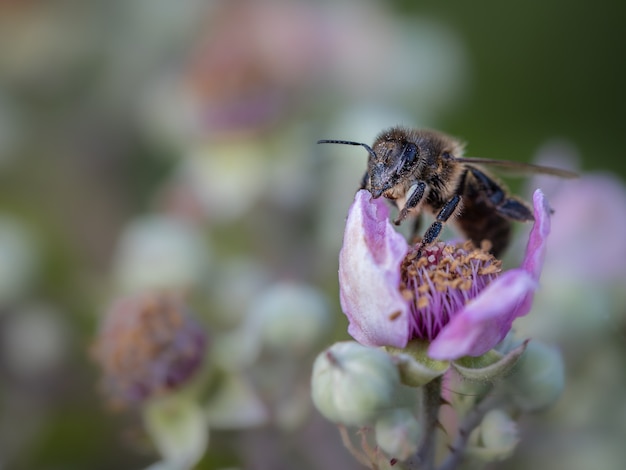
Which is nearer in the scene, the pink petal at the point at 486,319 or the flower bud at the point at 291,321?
the pink petal at the point at 486,319

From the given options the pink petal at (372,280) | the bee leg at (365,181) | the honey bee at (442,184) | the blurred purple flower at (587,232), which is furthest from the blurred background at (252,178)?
the pink petal at (372,280)

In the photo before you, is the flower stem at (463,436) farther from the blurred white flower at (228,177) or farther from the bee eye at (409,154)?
the blurred white flower at (228,177)

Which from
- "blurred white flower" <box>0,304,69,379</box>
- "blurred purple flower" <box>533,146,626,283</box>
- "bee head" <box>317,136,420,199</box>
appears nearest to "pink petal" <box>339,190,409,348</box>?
"bee head" <box>317,136,420,199</box>

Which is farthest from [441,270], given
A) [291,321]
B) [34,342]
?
[34,342]

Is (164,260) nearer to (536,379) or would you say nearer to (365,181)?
(365,181)

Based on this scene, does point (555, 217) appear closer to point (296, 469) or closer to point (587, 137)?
point (296, 469)

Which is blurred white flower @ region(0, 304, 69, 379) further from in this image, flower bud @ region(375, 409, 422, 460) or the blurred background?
flower bud @ region(375, 409, 422, 460)
